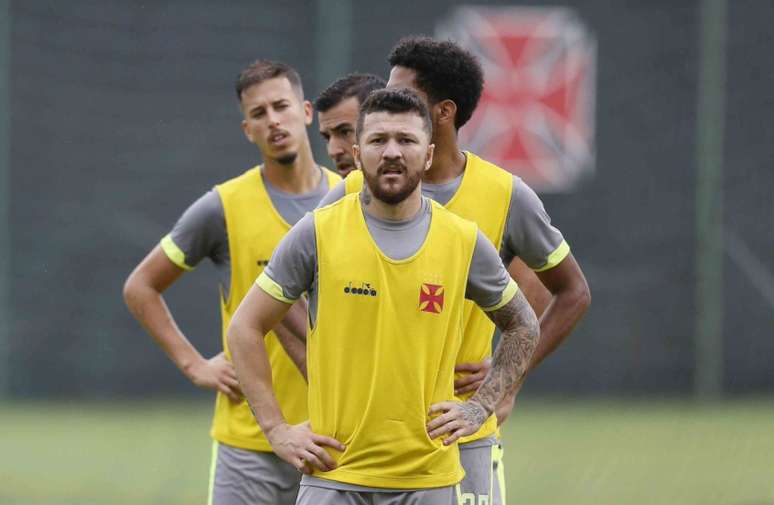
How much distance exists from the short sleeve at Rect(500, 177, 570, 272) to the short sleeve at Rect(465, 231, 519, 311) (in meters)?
0.48

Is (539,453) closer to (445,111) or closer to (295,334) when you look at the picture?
(295,334)

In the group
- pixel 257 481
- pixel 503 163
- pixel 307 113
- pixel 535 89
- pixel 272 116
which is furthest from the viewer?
pixel 535 89

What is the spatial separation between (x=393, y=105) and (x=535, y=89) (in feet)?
28.2

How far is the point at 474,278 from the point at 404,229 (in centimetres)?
27

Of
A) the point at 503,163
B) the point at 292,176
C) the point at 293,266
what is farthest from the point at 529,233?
the point at 503,163

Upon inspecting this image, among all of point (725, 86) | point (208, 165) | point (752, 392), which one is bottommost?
point (752, 392)

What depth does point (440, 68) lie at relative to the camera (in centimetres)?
562

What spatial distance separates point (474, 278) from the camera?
4.97 m

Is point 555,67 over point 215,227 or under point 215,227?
over

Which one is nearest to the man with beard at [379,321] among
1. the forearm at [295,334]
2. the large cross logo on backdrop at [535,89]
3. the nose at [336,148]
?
the forearm at [295,334]

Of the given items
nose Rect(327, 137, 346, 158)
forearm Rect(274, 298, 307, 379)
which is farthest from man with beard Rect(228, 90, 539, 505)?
nose Rect(327, 137, 346, 158)

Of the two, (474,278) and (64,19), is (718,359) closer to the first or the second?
(64,19)

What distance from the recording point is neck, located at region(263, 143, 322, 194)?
650 centimetres

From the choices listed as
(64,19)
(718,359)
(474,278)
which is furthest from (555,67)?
(474,278)
